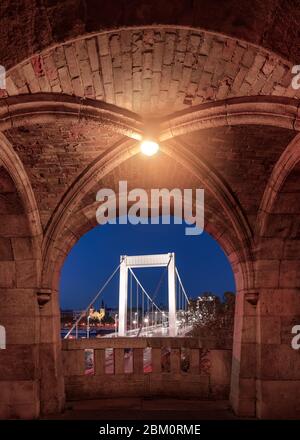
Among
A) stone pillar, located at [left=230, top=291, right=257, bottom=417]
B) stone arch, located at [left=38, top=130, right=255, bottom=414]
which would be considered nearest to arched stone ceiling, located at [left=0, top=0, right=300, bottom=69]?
stone arch, located at [left=38, top=130, right=255, bottom=414]

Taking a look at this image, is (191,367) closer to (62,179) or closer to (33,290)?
(33,290)

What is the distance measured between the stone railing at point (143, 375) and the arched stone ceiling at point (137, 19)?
4517mm

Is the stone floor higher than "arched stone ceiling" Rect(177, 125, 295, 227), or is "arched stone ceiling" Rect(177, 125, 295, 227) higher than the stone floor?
"arched stone ceiling" Rect(177, 125, 295, 227)

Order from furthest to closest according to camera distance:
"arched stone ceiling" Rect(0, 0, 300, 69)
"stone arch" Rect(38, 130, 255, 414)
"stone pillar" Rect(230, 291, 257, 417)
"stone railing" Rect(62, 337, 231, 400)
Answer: "stone railing" Rect(62, 337, 231, 400)
"stone pillar" Rect(230, 291, 257, 417)
"stone arch" Rect(38, 130, 255, 414)
"arched stone ceiling" Rect(0, 0, 300, 69)

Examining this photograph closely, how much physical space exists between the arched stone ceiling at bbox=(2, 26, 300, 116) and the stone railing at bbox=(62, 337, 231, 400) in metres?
3.76

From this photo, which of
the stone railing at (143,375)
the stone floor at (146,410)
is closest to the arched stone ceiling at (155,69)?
the stone floor at (146,410)

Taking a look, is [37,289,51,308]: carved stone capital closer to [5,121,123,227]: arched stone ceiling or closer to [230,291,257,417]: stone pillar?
[5,121,123,227]: arched stone ceiling

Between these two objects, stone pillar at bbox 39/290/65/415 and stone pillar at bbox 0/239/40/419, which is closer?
stone pillar at bbox 0/239/40/419

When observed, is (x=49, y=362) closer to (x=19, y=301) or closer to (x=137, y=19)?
(x=19, y=301)

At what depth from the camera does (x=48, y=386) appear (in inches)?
199

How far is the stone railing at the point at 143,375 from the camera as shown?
5.96 meters

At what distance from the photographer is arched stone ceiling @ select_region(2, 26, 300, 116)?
2588 mm

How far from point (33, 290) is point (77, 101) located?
249cm

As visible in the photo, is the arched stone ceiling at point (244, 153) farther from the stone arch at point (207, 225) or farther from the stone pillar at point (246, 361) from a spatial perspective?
the stone pillar at point (246, 361)
